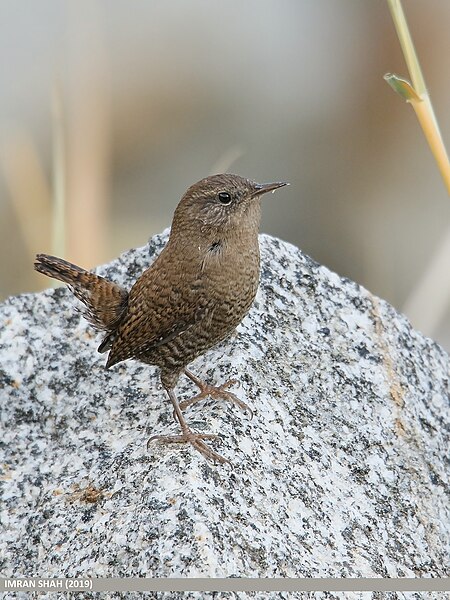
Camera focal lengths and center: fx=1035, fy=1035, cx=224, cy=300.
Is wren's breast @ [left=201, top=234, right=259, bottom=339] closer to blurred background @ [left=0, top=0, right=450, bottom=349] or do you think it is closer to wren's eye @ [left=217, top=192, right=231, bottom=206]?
wren's eye @ [left=217, top=192, right=231, bottom=206]

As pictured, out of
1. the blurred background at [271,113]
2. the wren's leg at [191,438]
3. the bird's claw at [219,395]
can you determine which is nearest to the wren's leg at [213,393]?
the bird's claw at [219,395]

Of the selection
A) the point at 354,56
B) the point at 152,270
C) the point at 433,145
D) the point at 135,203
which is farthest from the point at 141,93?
the point at 433,145

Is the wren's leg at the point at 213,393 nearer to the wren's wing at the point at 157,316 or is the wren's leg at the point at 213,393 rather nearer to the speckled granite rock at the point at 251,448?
the speckled granite rock at the point at 251,448

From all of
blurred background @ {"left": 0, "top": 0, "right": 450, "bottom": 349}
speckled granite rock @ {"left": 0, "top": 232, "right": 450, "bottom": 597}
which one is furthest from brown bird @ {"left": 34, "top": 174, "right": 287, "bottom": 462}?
blurred background @ {"left": 0, "top": 0, "right": 450, "bottom": 349}

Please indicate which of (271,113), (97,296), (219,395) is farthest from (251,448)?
(271,113)

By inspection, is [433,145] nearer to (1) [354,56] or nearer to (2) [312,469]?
(2) [312,469]

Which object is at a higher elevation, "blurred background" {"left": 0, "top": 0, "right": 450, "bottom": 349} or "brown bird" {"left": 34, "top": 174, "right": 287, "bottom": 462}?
"blurred background" {"left": 0, "top": 0, "right": 450, "bottom": 349}
